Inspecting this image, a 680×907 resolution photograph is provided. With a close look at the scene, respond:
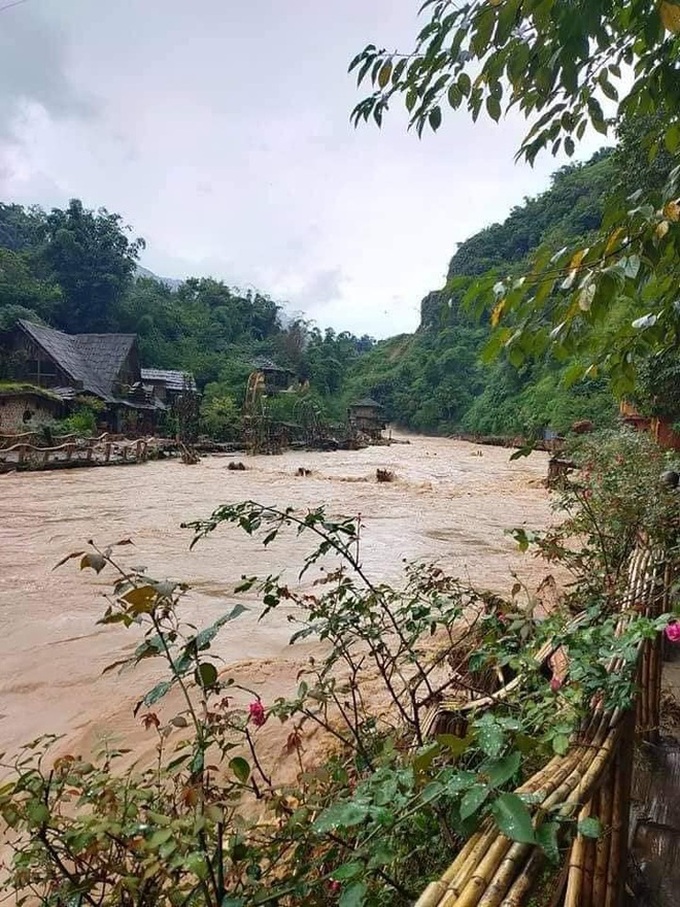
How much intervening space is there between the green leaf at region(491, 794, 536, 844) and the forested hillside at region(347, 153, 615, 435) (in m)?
30.7

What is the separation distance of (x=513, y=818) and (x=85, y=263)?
1539 inches

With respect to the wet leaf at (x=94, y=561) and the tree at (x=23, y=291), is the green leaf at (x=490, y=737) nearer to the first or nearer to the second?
the wet leaf at (x=94, y=561)

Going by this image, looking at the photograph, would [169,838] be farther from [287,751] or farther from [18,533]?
[18,533]

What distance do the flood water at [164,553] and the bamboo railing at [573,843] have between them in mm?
2162

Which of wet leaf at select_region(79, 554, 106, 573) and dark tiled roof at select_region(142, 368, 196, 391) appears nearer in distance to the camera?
wet leaf at select_region(79, 554, 106, 573)

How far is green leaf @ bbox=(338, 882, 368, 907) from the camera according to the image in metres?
0.72

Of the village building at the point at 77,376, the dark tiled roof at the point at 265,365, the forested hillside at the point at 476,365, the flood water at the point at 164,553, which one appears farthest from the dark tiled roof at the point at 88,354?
the forested hillside at the point at 476,365

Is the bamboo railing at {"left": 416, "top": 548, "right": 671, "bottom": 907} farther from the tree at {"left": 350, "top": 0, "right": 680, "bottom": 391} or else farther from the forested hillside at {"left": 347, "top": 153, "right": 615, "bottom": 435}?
the forested hillside at {"left": 347, "top": 153, "right": 615, "bottom": 435}

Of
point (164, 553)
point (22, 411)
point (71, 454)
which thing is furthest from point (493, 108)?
point (22, 411)

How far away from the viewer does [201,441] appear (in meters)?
25.9

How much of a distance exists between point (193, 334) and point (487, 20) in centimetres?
4036

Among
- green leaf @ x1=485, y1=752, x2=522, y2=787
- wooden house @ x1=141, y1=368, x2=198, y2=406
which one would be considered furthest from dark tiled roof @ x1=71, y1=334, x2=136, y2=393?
green leaf @ x1=485, y1=752, x2=522, y2=787

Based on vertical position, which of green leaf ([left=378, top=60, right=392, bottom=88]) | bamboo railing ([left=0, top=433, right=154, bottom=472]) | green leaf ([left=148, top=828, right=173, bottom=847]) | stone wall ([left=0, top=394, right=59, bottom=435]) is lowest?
bamboo railing ([left=0, top=433, right=154, bottom=472])

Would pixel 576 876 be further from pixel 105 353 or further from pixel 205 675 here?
pixel 105 353
